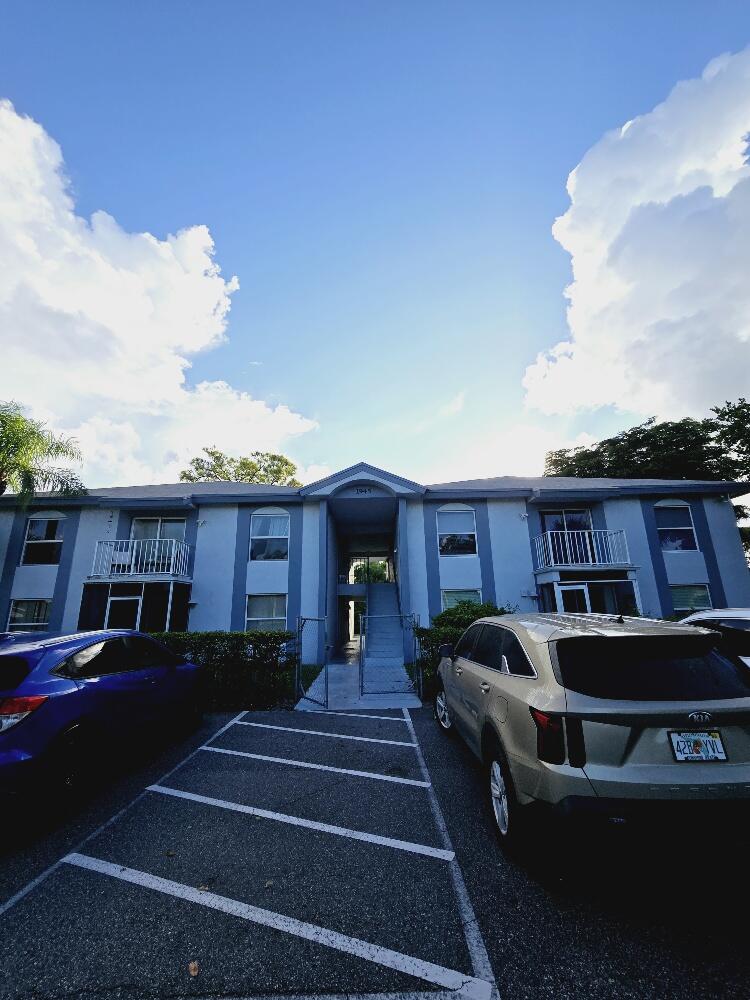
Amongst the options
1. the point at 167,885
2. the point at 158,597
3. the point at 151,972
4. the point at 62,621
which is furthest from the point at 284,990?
the point at 62,621

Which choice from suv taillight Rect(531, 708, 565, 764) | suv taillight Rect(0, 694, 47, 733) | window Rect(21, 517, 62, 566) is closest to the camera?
suv taillight Rect(531, 708, 565, 764)

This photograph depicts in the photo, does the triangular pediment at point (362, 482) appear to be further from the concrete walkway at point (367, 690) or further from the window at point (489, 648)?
the window at point (489, 648)

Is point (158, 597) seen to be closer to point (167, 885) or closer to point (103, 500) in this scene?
point (103, 500)

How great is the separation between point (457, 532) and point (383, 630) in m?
4.38

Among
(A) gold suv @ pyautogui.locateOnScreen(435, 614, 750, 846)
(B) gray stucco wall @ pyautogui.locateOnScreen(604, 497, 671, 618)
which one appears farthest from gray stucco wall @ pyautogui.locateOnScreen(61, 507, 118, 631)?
(B) gray stucco wall @ pyautogui.locateOnScreen(604, 497, 671, 618)

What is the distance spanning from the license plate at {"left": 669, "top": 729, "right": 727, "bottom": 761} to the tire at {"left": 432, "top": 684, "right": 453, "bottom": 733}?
11.5 feet

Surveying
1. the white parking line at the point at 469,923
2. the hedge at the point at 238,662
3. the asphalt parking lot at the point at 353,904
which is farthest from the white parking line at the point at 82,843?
the white parking line at the point at 469,923

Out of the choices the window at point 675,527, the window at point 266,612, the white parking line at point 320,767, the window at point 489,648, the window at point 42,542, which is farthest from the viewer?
the window at point 675,527

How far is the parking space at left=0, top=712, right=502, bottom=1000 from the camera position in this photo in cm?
213

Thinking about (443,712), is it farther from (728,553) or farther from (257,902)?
(728,553)

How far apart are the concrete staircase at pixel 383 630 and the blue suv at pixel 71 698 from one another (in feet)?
20.7

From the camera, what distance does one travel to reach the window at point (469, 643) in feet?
16.8

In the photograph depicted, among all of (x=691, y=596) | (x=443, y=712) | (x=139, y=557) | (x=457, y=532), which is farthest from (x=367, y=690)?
(x=691, y=596)

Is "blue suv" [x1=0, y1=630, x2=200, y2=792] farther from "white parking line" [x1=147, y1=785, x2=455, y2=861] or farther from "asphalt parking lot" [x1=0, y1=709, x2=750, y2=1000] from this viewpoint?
"white parking line" [x1=147, y1=785, x2=455, y2=861]
